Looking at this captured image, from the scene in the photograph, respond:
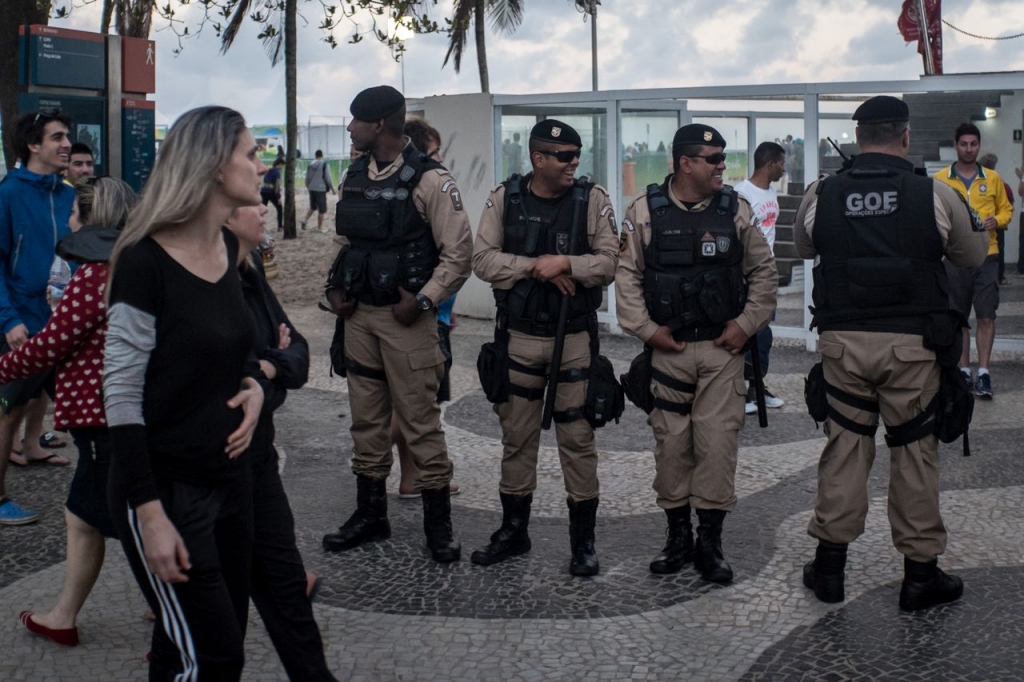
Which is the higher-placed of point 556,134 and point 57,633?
point 556,134

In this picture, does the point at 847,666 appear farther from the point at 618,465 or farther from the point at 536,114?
the point at 536,114

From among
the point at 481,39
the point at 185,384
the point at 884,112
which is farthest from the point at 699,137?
the point at 481,39

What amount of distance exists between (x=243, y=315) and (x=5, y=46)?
10244mm

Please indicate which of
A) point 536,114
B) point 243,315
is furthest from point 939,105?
point 243,315

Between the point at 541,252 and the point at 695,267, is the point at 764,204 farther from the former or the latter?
the point at 541,252

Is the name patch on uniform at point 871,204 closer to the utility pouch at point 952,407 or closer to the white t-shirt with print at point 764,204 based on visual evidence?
the utility pouch at point 952,407

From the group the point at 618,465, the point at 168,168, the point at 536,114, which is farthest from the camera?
the point at 536,114

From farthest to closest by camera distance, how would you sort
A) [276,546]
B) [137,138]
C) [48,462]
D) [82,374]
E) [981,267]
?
[137,138] → [981,267] → [48,462] → [82,374] → [276,546]

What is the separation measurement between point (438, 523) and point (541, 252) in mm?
1331

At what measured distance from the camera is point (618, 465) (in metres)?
7.01

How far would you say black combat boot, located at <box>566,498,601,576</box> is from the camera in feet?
16.9

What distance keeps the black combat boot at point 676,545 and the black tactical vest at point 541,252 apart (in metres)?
0.92

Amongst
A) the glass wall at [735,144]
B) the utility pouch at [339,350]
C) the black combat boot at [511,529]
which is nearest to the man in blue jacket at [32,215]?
the utility pouch at [339,350]

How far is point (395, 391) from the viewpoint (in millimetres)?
5457
